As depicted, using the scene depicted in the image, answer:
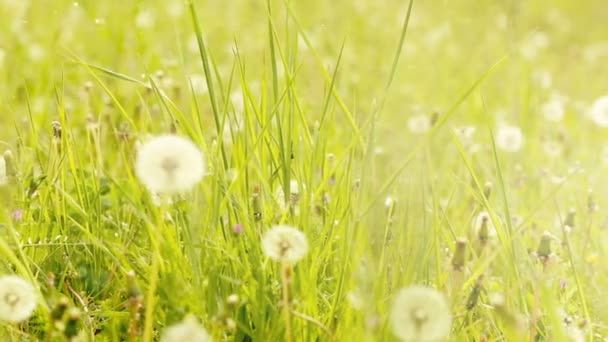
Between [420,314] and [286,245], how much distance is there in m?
0.23

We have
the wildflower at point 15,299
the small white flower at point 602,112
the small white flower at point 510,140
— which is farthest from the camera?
the small white flower at point 510,140

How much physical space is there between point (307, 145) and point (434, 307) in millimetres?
621

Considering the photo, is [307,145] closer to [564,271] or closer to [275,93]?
[275,93]

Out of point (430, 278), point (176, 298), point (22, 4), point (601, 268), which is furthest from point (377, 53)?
point (176, 298)

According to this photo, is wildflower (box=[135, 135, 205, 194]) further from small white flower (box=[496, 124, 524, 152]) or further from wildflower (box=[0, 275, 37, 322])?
small white flower (box=[496, 124, 524, 152])

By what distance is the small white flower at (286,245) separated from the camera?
39.6 inches

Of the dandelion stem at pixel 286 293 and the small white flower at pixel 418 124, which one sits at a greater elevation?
the small white flower at pixel 418 124

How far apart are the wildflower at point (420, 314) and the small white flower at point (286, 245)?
199mm

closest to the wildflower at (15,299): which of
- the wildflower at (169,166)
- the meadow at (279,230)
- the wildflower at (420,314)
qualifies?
the meadow at (279,230)

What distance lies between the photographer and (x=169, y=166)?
97 cm

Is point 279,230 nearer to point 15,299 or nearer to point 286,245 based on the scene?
point 286,245

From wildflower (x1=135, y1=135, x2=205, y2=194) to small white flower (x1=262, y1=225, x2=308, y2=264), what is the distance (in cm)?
12

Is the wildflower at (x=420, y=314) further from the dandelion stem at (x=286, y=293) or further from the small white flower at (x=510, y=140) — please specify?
the small white flower at (x=510, y=140)

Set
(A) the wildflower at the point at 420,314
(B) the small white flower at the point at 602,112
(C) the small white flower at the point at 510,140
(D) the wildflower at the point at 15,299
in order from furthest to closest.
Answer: (C) the small white flower at the point at 510,140
(B) the small white flower at the point at 602,112
(D) the wildflower at the point at 15,299
(A) the wildflower at the point at 420,314
